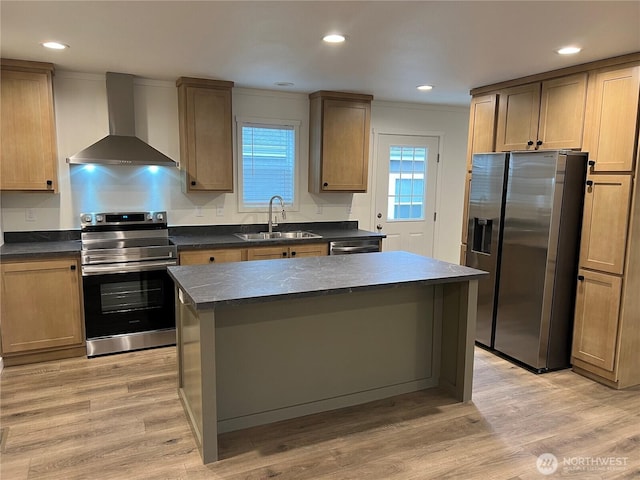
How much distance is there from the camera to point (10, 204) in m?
3.87

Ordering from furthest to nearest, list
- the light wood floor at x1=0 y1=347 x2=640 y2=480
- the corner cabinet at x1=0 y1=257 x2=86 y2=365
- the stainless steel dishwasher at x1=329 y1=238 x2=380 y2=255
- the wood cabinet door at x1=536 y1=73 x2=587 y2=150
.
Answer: the stainless steel dishwasher at x1=329 y1=238 x2=380 y2=255 < the corner cabinet at x1=0 y1=257 x2=86 y2=365 < the wood cabinet door at x1=536 y1=73 x2=587 y2=150 < the light wood floor at x1=0 y1=347 x2=640 y2=480

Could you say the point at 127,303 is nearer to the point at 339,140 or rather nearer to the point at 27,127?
the point at 27,127

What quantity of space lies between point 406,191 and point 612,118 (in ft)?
8.85

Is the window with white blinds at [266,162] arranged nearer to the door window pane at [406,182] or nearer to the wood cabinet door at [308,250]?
the wood cabinet door at [308,250]

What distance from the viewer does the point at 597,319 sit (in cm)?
331

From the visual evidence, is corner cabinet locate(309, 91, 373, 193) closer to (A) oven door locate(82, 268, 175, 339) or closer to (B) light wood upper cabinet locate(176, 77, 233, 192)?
(B) light wood upper cabinet locate(176, 77, 233, 192)

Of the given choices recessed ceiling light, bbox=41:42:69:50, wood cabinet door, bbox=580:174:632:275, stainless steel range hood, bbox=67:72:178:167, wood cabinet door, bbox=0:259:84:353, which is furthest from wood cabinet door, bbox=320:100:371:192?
wood cabinet door, bbox=0:259:84:353

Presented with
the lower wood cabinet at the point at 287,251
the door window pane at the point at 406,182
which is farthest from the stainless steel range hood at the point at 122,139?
the door window pane at the point at 406,182

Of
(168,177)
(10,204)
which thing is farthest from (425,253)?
(10,204)

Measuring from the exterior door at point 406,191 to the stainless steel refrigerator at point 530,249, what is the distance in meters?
1.62

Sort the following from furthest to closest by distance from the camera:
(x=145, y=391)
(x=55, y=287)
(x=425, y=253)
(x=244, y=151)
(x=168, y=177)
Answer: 1. (x=425, y=253)
2. (x=244, y=151)
3. (x=168, y=177)
4. (x=55, y=287)
5. (x=145, y=391)

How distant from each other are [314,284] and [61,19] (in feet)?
6.79

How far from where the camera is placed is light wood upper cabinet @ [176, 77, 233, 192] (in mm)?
4145

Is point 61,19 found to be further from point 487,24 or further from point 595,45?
point 595,45
